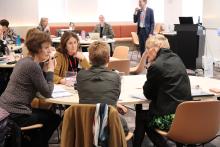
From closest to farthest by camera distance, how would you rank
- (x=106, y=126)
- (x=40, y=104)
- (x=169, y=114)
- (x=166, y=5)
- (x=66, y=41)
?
(x=106, y=126) < (x=169, y=114) < (x=40, y=104) < (x=66, y=41) < (x=166, y=5)

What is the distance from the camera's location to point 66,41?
3875 mm

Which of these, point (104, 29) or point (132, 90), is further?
point (104, 29)

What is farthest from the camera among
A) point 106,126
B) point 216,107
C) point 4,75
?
point 4,75

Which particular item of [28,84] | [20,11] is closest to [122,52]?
[28,84]

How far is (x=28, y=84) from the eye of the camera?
2.90 meters

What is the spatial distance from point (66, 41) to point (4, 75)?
4.93ft

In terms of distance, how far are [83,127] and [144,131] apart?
986mm

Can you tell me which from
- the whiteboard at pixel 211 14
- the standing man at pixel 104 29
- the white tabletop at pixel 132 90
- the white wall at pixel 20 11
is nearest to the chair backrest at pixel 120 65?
the white tabletop at pixel 132 90

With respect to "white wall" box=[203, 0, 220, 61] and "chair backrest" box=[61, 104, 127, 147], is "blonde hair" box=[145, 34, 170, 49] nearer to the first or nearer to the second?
"chair backrest" box=[61, 104, 127, 147]

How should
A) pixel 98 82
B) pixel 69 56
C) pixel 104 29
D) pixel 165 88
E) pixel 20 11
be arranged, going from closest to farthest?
pixel 98 82
pixel 165 88
pixel 69 56
pixel 104 29
pixel 20 11

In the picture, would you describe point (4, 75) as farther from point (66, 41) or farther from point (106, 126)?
point (106, 126)

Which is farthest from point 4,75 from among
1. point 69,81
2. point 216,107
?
point 216,107

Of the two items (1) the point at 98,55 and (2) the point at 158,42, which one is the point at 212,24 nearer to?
(2) the point at 158,42

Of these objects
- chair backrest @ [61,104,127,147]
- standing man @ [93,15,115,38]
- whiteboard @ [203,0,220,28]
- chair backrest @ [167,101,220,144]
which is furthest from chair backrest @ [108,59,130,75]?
whiteboard @ [203,0,220,28]
